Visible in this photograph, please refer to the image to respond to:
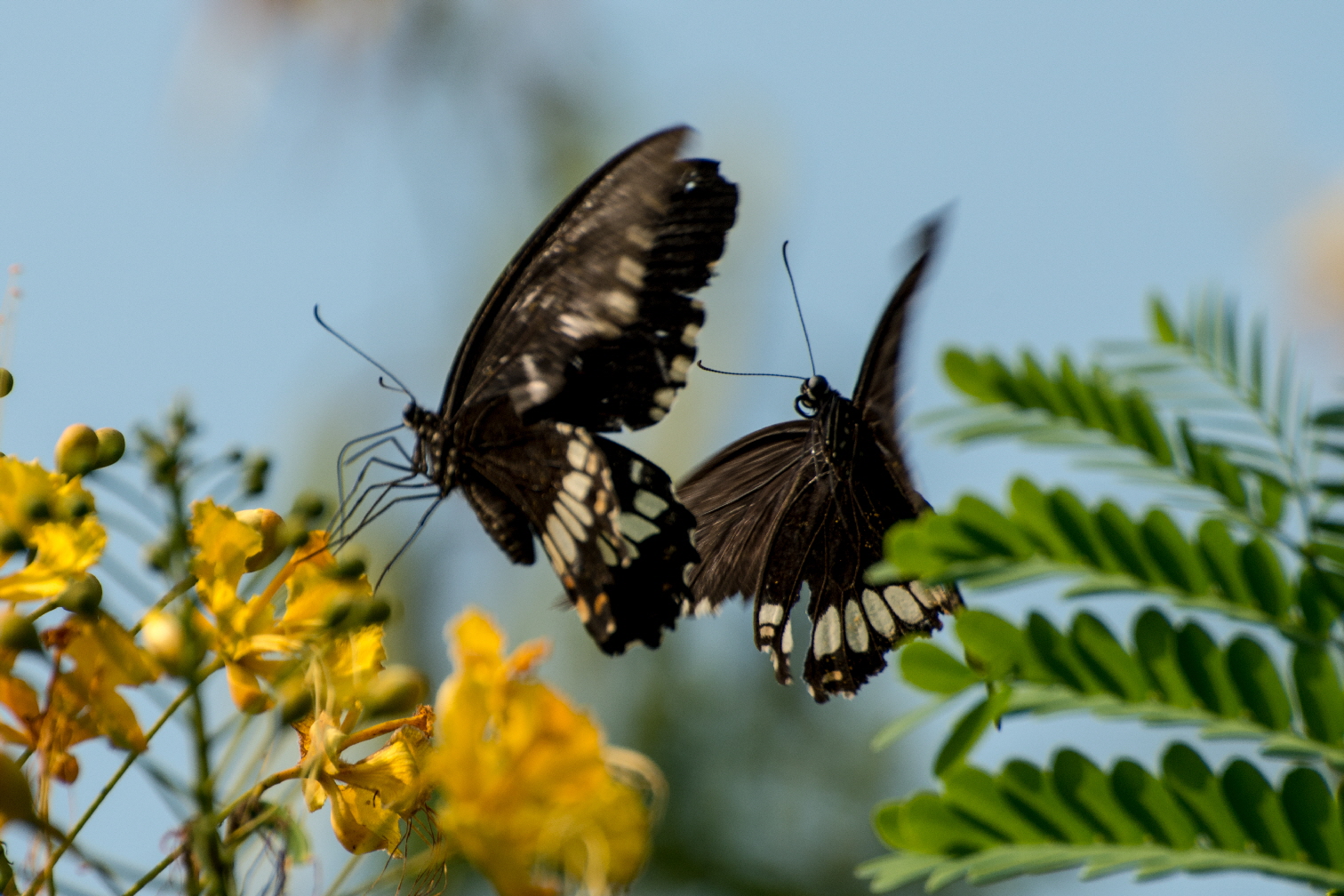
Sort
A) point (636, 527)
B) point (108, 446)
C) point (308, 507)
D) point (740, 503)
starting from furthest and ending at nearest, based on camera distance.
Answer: point (740, 503)
point (636, 527)
point (108, 446)
point (308, 507)

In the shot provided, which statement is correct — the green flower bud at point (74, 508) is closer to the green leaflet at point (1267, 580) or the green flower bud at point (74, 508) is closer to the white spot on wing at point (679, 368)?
the white spot on wing at point (679, 368)

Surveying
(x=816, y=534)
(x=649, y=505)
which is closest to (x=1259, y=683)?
(x=649, y=505)

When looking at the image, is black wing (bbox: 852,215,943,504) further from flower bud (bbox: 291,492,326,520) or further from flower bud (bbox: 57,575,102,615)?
flower bud (bbox: 57,575,102,615)

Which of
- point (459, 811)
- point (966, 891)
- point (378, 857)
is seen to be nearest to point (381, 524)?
point (378, 857)

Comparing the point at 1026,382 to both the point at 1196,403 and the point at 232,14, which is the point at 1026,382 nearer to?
the point at 1196,403

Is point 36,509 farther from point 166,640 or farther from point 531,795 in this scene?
point 531,795

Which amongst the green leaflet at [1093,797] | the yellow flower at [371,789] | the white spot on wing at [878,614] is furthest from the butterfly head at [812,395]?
the green leaflet at [1093,797]
